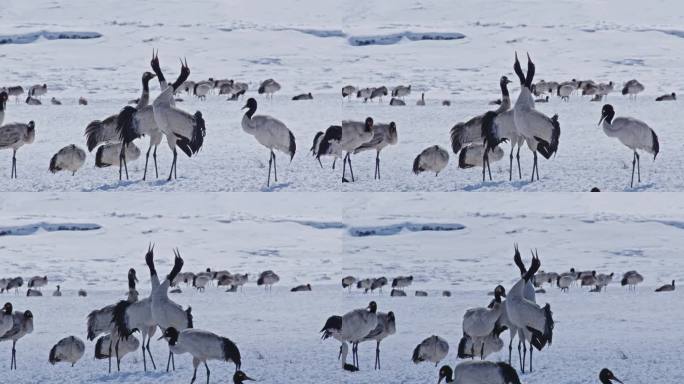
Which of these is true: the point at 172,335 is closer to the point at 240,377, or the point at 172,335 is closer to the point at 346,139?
the point at 240,377

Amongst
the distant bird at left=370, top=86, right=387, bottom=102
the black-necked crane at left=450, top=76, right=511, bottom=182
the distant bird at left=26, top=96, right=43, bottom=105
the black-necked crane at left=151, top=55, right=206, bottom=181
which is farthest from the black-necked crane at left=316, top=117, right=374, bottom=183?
the distant bird at left=26, top=96, right=43, bottom=105

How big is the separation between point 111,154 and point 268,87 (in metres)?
5.25

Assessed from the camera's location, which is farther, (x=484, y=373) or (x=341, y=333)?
(x=341, y=333)

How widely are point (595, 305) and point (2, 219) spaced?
5.36 meters

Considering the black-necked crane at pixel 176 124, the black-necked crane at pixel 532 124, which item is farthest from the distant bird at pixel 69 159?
the black-necked crane at pixel 532 124

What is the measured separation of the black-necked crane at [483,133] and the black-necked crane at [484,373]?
1.66 metres

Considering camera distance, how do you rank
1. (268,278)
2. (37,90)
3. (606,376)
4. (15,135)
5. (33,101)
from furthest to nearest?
(37,90)
(33,101)
(268,278)
(15,135)
(606,376)

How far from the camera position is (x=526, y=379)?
24.7ft

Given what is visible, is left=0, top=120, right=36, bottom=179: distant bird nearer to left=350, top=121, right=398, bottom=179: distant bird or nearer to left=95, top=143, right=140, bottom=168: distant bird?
left=95, top=143, right=140, bottom=168: distant bird

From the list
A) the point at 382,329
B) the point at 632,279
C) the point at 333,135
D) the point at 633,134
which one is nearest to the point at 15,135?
the point at 333,135

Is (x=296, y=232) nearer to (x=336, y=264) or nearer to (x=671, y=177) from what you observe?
(x=336, y=264)

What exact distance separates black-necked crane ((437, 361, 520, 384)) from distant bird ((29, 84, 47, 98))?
7458mm

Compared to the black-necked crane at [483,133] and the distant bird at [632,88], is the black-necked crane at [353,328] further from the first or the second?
the distant bird at [632,88]

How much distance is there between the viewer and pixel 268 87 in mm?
14062
